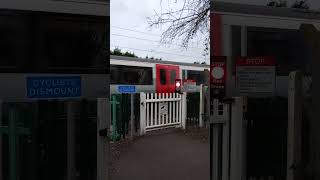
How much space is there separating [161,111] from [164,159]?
337 centimetres

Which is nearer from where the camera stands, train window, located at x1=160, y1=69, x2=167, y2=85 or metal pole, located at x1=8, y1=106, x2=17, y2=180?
metal pole, located at x1=8, y1=106, x2=17, y2=180

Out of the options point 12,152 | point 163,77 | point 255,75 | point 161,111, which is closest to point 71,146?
point 12,152

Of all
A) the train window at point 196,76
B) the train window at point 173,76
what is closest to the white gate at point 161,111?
the train window at point 173,76

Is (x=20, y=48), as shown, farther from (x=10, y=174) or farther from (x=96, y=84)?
(x=10, y=174)

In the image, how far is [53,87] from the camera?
288cm

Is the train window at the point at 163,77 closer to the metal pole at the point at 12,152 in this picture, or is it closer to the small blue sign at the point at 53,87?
the small blue sign at the point at 53,87

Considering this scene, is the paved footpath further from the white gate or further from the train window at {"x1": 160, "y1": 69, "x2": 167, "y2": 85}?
the train window at {"x1": 160, "y1": 69, "x2": 167, "y2": 85}

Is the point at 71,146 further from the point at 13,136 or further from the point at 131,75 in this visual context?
the point at 131,75

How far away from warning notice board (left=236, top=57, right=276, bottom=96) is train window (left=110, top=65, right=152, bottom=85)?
50.3 ft

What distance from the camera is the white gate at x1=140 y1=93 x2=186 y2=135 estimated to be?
10.5m

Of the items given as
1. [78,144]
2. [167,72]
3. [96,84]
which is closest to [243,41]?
[96,84]

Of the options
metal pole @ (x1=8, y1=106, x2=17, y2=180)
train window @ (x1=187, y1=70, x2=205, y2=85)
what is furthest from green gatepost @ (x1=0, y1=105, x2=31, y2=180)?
train window @ (x1=187, y1=70, x2=205, y2=85)

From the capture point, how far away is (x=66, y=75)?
290 centimetres

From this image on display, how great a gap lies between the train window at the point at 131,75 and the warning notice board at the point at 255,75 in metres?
15.3
